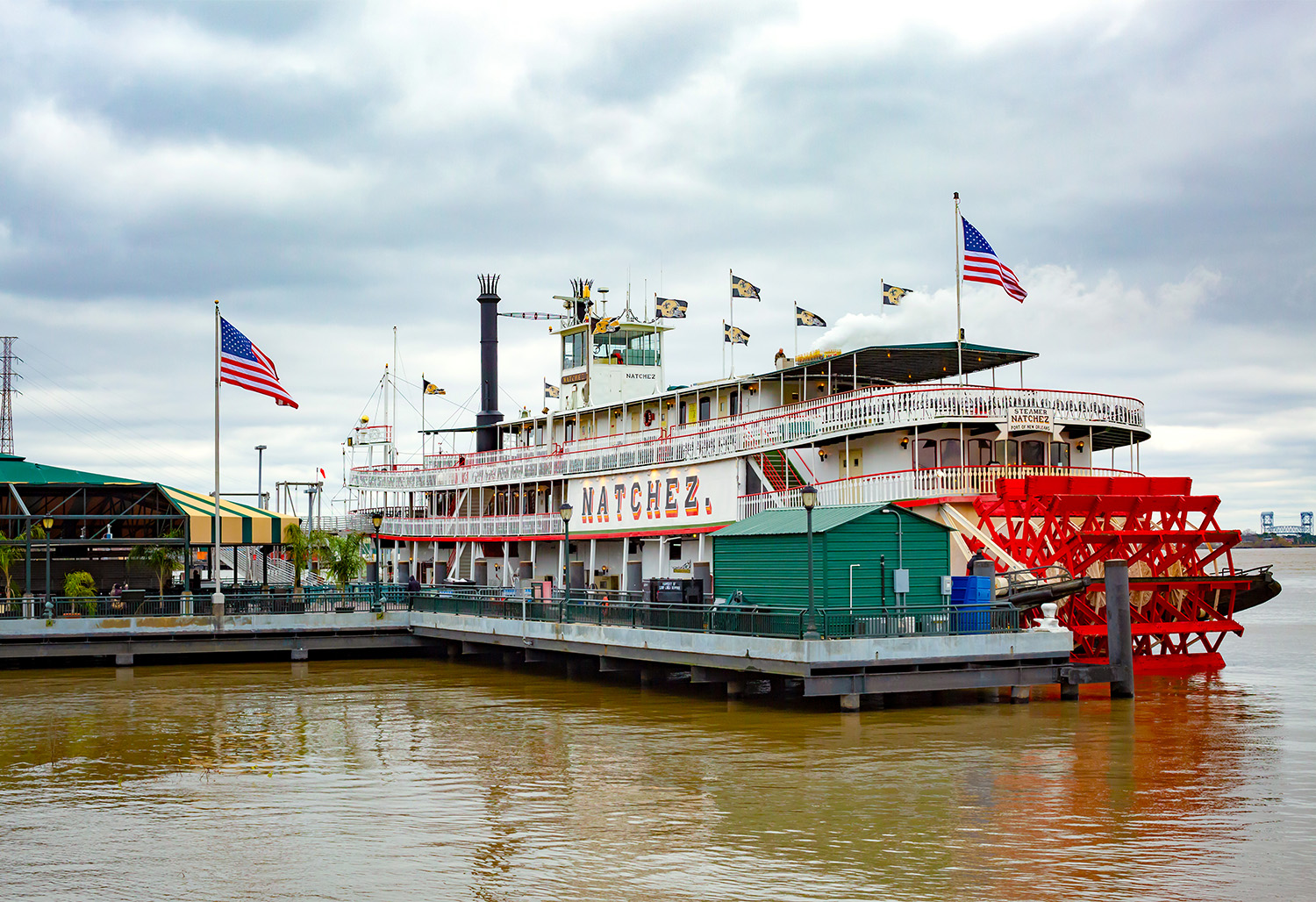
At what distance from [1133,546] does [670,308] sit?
22460mm

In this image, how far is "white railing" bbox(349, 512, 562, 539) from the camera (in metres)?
48.4

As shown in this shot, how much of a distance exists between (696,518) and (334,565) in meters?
14.5

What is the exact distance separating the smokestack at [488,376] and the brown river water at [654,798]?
100 ft

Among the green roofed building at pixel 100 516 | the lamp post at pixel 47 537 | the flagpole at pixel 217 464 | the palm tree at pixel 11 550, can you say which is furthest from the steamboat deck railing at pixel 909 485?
the palm tree at pixel 11 550

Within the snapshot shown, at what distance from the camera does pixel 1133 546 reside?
105 feet

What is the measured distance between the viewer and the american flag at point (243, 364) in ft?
111

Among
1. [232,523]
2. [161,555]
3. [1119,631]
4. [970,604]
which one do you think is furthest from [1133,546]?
[161,555]

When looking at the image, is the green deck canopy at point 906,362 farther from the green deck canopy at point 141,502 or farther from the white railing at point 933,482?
the green deck canopy at point 141,502

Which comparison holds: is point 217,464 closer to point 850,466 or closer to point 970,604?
point 850,466

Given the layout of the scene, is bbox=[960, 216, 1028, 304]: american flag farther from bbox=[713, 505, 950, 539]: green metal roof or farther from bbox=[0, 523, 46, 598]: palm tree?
bbox=[0, 523, 46, 598]: palm tree

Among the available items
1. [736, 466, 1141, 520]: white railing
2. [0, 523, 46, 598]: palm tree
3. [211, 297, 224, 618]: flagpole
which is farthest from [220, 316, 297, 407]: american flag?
[736, 466, 1141, 520]: white railing

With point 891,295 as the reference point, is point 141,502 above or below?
below

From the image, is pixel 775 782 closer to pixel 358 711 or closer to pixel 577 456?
pixel 358 711

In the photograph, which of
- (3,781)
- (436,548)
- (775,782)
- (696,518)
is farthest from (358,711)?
(436,548)
